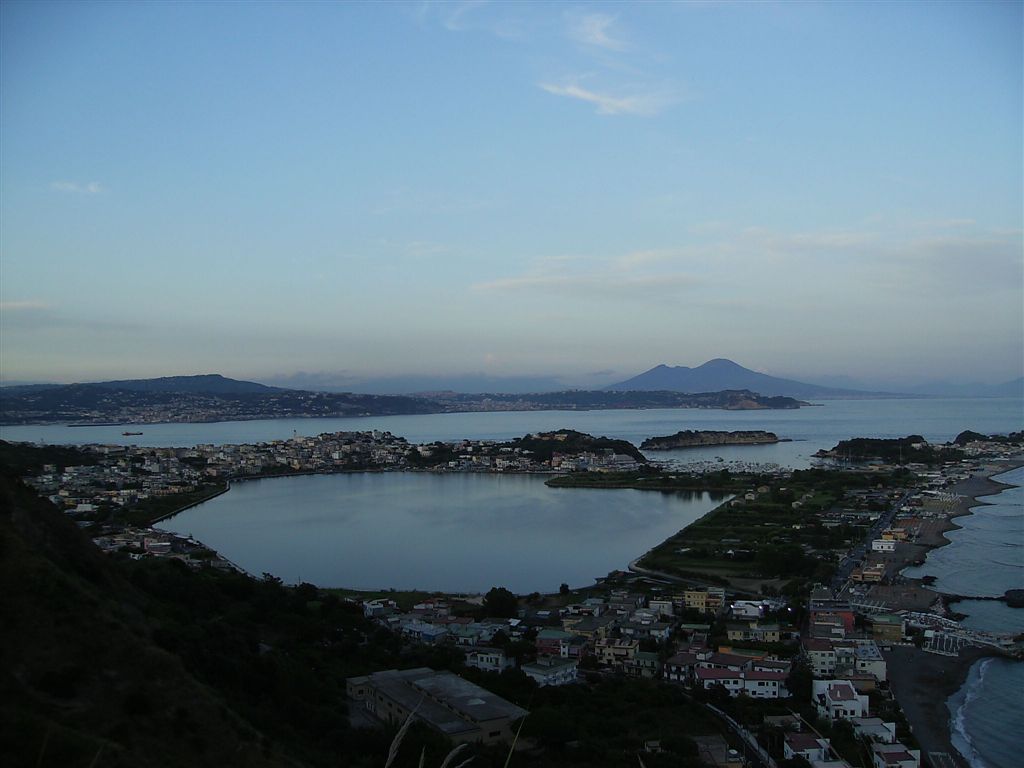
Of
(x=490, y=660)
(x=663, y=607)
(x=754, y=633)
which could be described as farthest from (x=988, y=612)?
(x=490, y=660)

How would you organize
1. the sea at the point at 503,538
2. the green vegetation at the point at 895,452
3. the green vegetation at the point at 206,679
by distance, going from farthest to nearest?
the green vegetation at the point at 895,452, the sea at the point at 503,538, the green vegetation at the point at 206,679

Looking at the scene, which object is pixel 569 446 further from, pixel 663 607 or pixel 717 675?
pixel 717 675

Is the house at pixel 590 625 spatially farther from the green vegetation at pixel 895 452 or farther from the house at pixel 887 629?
the green vegetation at pixel 895 452

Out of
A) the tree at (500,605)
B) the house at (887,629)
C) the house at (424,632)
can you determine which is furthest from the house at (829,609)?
the house at (424,632)

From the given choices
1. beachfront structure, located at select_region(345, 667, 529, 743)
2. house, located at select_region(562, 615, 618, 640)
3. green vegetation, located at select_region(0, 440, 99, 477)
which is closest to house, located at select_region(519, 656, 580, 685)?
beachfront structure, located at select_region(345, 667, 529, 743)

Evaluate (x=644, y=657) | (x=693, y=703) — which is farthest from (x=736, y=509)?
(x=693, y=703)

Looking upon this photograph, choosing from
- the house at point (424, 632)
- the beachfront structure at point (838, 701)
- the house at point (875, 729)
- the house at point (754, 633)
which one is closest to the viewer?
the house at point (875, 729)
